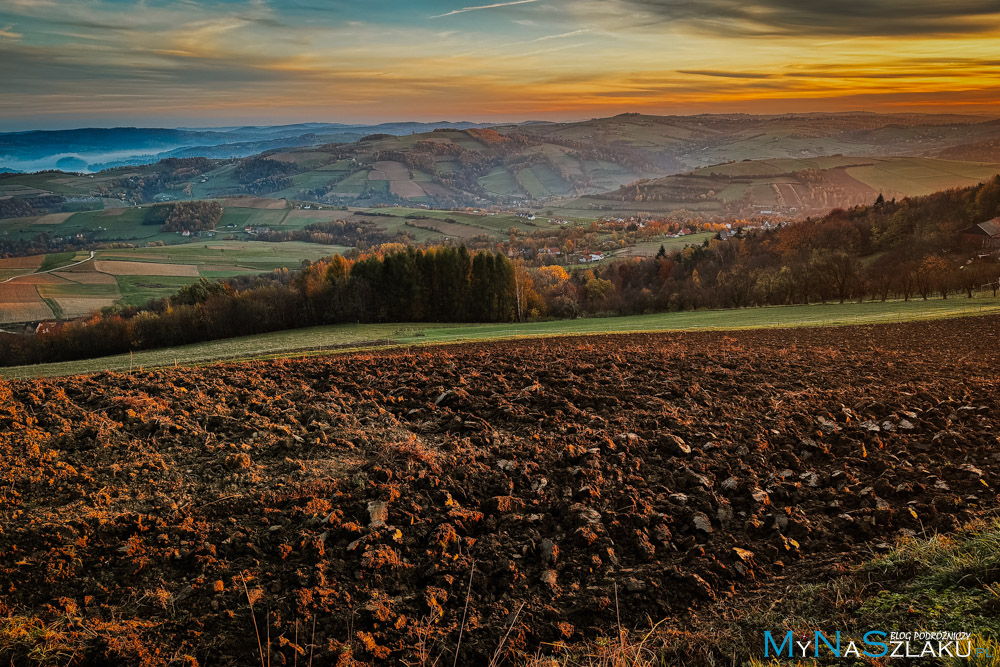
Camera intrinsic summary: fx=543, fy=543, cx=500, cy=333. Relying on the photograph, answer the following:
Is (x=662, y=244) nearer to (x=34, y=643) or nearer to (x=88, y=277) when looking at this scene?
(x=88, y=277)

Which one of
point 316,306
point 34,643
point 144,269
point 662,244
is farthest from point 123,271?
point 34,643

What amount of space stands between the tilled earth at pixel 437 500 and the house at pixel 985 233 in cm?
8248

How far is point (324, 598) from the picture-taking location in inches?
246

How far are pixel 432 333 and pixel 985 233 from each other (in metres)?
83.0

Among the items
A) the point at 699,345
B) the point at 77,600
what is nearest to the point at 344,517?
the point at 77,600

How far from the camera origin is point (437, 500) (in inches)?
331

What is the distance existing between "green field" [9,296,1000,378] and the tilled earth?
18.2 metres

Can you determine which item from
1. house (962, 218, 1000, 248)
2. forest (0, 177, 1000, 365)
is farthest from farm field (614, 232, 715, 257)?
house (962, 218, 1000, 248)

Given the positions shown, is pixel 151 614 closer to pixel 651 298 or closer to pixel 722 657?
pixel 722 657

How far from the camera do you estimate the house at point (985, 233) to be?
74688 millimetres

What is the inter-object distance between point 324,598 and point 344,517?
1697 mm

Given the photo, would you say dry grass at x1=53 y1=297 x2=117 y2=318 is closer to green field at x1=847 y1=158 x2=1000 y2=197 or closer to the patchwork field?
the patchwork field

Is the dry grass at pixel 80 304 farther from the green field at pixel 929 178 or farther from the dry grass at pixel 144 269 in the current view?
the green field at pixel 929 178

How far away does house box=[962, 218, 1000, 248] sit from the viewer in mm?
74688
